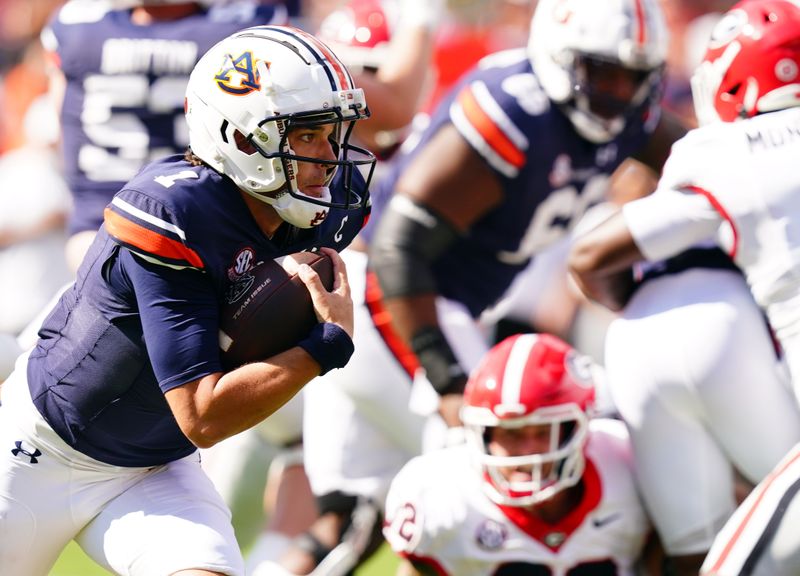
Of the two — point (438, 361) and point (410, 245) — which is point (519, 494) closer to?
point (438, 361)

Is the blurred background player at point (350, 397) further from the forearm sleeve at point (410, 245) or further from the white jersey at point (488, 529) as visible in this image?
the white jersey at point (488, 529)

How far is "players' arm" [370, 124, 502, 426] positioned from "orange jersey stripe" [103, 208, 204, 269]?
1.56m

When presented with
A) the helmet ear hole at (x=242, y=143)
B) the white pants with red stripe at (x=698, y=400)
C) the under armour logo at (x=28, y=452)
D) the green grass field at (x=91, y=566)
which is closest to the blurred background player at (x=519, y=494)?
the white pants with red stripe at (x=698, y=400)

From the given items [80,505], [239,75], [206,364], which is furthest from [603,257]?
[80,505]

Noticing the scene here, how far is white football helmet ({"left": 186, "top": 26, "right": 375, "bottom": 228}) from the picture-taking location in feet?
10.5

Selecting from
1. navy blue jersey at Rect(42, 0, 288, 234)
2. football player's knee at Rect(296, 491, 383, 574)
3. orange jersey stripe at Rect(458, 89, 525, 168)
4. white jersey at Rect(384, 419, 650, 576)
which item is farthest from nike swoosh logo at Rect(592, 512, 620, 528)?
navy blue jersey at Rect(42, 0, 288, 234)

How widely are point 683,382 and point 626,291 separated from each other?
0.37 m

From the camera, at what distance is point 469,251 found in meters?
4.71

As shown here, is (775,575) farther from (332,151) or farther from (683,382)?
(332,151)

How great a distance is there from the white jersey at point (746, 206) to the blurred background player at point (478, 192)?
619mm

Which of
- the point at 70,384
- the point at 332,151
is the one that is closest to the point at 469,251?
the point at 332,151

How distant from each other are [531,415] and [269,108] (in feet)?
4.33

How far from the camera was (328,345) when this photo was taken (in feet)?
10.2

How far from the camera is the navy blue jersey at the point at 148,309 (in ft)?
9.98
